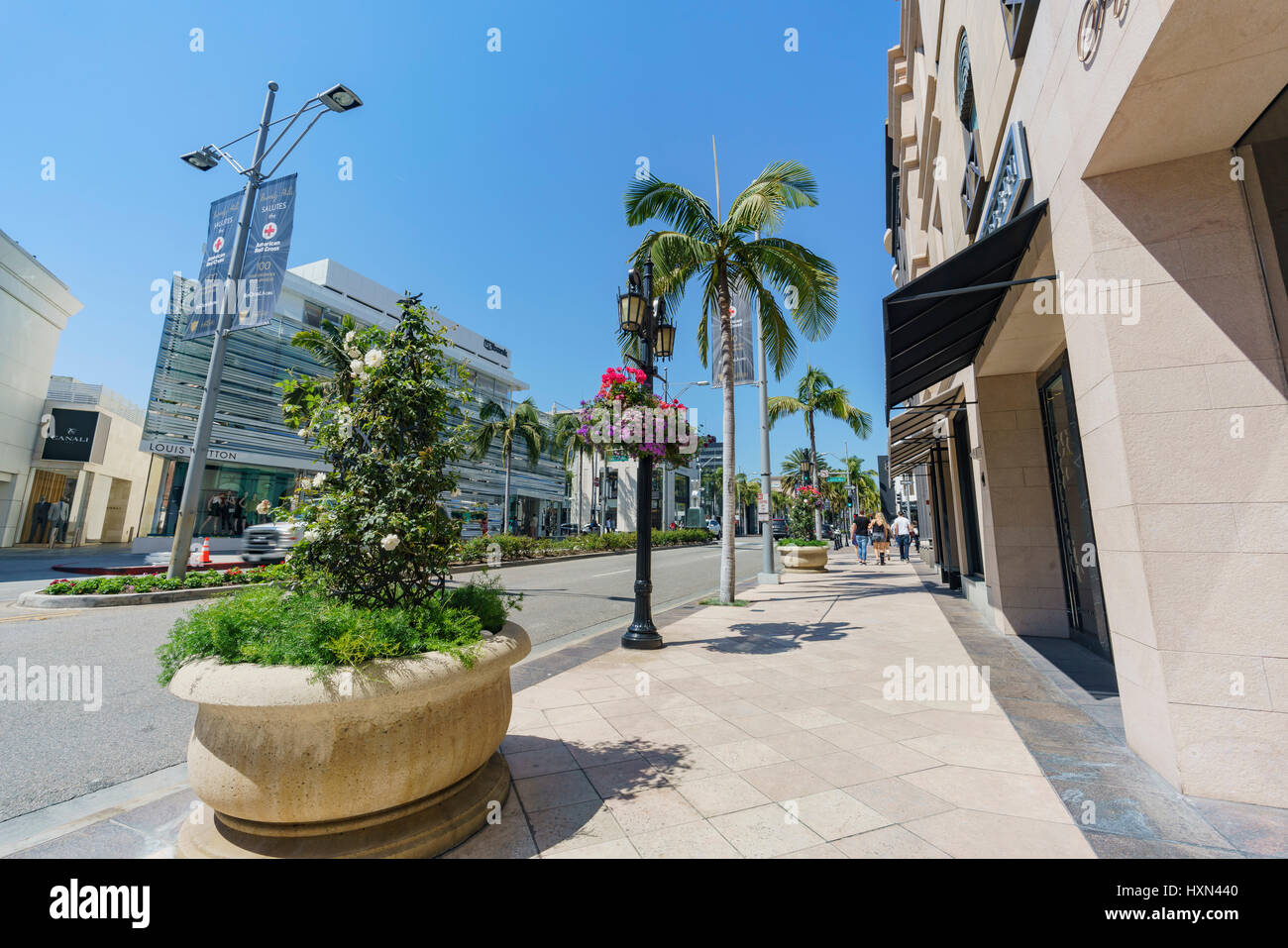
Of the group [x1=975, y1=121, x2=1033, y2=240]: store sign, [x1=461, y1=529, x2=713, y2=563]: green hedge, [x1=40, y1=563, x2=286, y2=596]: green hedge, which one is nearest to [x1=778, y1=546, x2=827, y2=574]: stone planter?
[x1=461, y1=529, x2=713, y2=563]: green hedge

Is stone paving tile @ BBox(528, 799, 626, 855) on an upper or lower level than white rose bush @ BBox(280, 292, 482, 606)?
lower

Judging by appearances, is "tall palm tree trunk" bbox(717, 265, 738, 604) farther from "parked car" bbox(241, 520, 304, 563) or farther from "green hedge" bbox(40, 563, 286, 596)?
"parked car" bbox(241, 520, 304, 563)

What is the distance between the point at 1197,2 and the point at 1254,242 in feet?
4.91

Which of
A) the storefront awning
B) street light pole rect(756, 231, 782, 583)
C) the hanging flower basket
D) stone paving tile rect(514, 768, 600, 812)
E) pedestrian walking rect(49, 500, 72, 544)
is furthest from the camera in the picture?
pedestrian walking rect(49, 500, 72, 544)

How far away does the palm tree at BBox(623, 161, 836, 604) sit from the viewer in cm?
1050

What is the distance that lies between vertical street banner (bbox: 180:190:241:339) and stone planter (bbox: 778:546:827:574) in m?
18.7

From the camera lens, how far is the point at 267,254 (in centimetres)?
1170

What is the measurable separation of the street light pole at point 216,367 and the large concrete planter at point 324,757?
1155 centimetres

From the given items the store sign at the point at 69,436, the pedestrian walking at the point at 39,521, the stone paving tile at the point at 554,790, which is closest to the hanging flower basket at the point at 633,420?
the stone paving tile at the point at 554,790

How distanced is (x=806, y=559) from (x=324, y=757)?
19478 millimetres

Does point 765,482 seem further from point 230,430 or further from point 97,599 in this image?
point 230,430

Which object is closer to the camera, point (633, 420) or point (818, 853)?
point (818, 853)

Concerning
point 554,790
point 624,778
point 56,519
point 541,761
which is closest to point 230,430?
point 56,519

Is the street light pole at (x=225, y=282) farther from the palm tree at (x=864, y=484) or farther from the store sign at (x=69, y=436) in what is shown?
the palm tree at (x=864, y=484)
